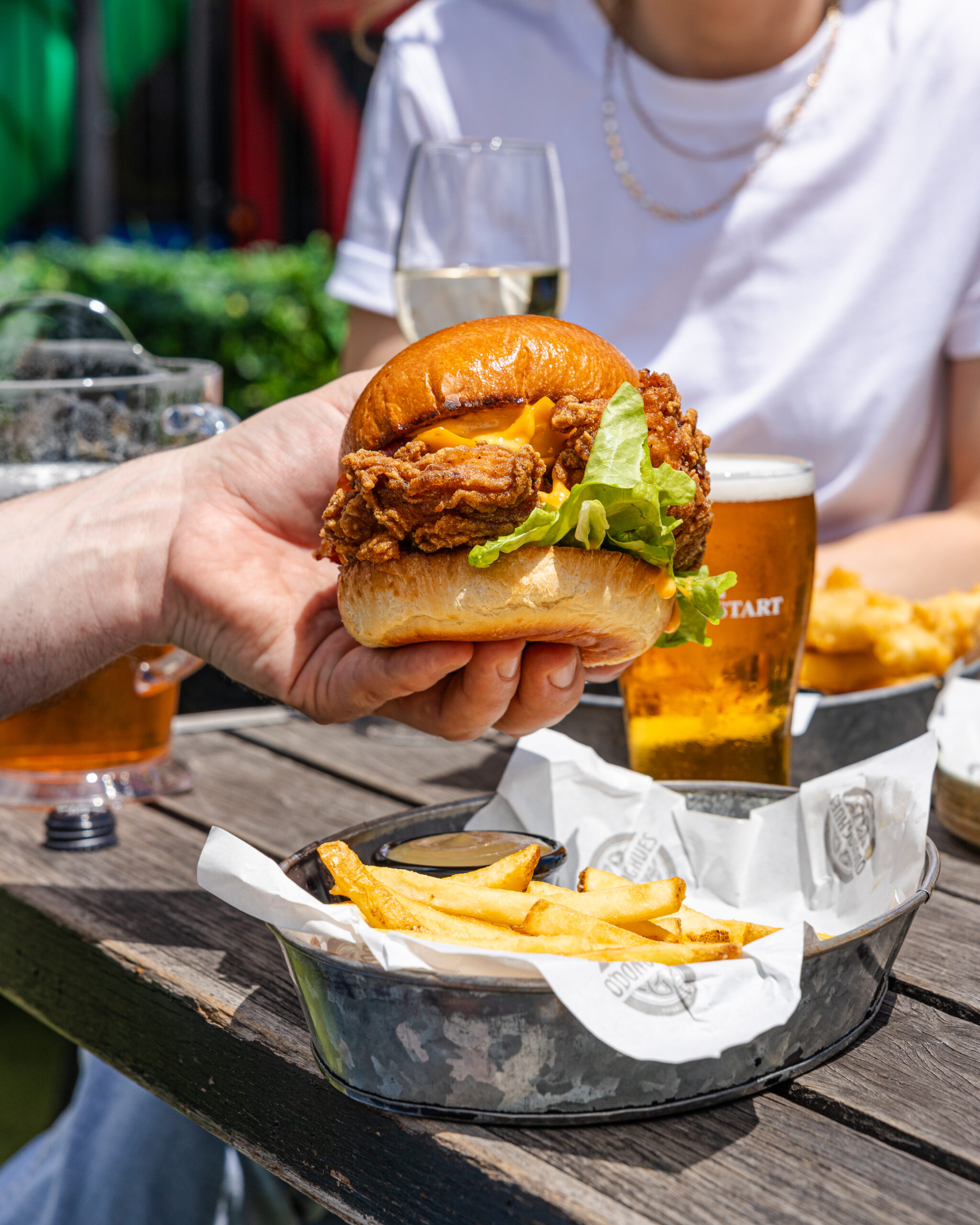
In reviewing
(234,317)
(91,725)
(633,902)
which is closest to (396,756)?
(91,725)

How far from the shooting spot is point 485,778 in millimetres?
1808

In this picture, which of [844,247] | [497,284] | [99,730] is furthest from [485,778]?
[844,247]

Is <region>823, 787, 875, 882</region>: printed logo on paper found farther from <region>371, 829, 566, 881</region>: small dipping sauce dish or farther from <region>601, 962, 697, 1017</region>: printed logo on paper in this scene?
<region>601, 962, 697, 1017</region>: printed logo on paper

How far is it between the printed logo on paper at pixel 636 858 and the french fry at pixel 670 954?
30cm

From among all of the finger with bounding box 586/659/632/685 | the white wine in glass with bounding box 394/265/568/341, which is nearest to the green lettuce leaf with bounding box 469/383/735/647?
the finger with bounding box 586/659/632/685

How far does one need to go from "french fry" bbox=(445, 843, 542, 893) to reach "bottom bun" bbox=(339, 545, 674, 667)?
0.24m

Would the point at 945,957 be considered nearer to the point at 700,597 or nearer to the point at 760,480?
the point at 700,597

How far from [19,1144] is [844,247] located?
2.70 meters

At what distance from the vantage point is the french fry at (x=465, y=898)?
1012 mm

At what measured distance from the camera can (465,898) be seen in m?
1.02

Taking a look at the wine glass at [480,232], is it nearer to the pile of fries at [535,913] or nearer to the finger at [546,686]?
the finger at [546,686]

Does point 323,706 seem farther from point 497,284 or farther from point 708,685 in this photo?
point 497,284

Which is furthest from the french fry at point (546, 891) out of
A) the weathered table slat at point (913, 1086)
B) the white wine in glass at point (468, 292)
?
the white wine in glass at point (468, 292)

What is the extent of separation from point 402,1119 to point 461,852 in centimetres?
32
